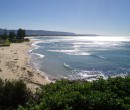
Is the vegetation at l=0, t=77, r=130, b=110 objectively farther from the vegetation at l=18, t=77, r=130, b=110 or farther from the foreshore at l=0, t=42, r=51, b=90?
the foreshore at l=0, t=42, r=51, b=90

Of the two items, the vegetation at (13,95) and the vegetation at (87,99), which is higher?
the vegetation at (87,99)

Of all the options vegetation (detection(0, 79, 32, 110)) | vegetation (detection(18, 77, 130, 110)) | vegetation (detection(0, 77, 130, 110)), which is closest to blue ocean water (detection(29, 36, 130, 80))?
vegetation (detection(0, 79, 32, 110))

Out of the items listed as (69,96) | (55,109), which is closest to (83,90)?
(69,96)

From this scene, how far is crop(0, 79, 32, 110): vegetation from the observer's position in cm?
1259

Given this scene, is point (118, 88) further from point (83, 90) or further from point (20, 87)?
point (20, 87)

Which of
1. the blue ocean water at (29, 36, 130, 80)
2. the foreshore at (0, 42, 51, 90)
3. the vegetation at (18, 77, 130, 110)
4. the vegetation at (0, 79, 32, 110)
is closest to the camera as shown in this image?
the vegetation at (18, 77, 130, 110)

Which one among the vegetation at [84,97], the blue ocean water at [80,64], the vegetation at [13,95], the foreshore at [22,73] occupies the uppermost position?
the vegetation at [84,97]

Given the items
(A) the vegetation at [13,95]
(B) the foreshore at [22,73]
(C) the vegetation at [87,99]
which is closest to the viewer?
(C) the vegetation at [87,99]

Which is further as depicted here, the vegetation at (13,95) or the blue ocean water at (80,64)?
the blue ocean water at (80,64)

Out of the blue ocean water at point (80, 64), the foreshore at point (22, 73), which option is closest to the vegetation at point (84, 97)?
the foreshore at point (22, 73)

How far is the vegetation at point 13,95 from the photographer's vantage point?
12586mm

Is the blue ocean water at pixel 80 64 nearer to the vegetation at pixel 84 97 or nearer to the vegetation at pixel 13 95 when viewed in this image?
the vegetation at pixel 13 95

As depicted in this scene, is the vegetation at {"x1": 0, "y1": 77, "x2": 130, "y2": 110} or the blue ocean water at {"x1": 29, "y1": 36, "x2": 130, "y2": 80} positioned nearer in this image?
the vegetation at {"x1": 0, "y1": 77, "x2": 130, "y2": 110}

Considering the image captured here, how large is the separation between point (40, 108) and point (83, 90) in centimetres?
191
